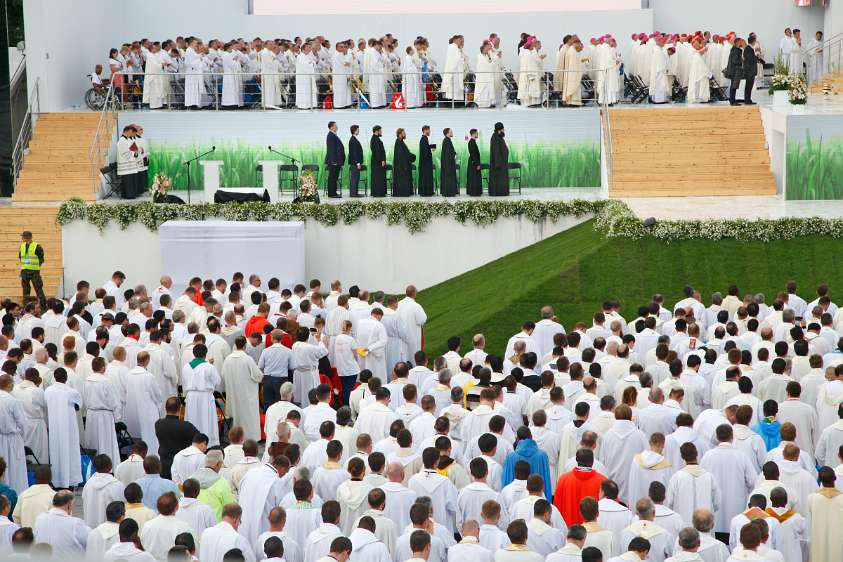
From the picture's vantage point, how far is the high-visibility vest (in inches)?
904

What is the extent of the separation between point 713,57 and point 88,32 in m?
15.9

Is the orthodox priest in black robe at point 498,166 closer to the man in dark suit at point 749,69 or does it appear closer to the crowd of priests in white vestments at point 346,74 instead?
the crowd of priests in white vestments at point 346,74

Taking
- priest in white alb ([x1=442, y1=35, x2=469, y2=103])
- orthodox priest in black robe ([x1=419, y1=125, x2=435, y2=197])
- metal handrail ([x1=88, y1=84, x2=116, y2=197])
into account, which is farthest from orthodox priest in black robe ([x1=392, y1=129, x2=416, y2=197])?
metal handrail ([x1=88, y1=84, x2=116, y2=197])

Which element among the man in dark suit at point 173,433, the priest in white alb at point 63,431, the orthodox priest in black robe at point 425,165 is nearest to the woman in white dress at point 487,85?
the orthodox priest in black robe at point 425,165

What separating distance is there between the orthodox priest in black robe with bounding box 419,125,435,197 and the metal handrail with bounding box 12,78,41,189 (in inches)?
349

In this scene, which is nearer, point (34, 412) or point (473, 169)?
point (34, 412)

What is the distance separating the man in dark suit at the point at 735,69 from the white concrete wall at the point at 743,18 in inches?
245

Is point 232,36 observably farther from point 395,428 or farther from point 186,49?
point 395,428

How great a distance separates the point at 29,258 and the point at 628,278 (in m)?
10.6

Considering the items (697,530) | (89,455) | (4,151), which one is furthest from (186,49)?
(697,530)

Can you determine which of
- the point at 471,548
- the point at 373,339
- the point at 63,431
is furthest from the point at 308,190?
the point at 471,548

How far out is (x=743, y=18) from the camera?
1423 inches

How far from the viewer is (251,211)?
25109mm

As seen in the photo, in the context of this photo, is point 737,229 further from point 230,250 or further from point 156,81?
point 156,81
